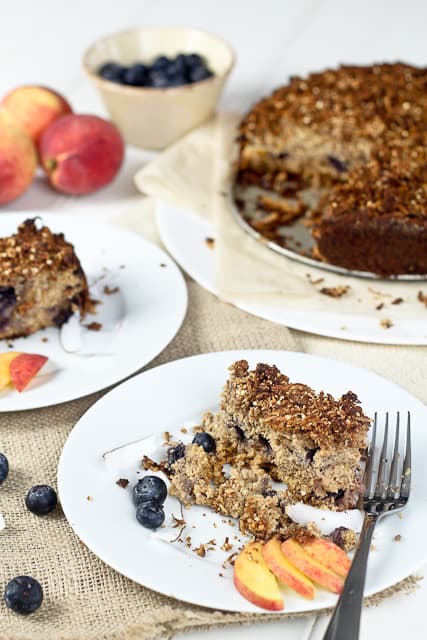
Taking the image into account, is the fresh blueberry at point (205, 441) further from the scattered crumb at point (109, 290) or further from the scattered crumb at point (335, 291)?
the scattered crumb at point (335, 291)

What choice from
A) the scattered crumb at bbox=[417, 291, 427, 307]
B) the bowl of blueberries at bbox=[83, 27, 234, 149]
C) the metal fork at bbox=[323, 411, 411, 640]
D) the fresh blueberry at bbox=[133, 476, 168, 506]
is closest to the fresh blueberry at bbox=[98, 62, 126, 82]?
the bowl of blueberries at bbox=[83, 27, 234, 149]

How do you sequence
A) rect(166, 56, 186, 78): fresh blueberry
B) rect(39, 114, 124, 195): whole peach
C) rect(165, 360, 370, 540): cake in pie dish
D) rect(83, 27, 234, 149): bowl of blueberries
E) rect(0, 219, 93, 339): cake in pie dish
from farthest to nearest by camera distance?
rect(166, 56, 186, 78): fresh blueberry < rect(83, 27, 234, 149): bowl of blueberries < rect(39, 114, 124, 195): whole peach < rect(0, 219, 93, 339): cake in pie dish < rect(165, 360, 370, 540): cake in pie dish

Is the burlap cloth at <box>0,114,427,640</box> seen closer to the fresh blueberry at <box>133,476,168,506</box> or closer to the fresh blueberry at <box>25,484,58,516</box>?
the fresh blueberry at <box>25,484,58,516</box>

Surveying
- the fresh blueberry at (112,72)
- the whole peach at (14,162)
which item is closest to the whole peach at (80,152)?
the whole peach at (14,162)

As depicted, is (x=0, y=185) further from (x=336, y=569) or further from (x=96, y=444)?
(x=336, y=569)

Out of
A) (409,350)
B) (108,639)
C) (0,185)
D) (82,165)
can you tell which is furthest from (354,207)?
(108,639)

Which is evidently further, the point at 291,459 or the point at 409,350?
the point at 409,350
